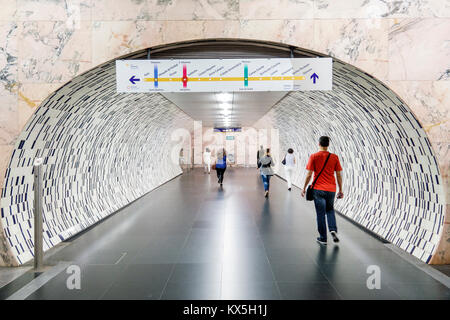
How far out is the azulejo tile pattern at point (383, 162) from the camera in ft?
17.3

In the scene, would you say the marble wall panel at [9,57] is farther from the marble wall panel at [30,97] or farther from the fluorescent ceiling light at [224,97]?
the fluorescent ceiling light at [224,97]

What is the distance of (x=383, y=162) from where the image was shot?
6.86 meters

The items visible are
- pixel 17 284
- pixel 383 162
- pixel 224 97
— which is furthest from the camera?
pixel 224 97

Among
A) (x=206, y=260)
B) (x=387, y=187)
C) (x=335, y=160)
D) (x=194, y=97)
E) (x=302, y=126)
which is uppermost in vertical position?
(x=194, y=97)

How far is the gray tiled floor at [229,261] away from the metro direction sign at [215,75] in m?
2.56

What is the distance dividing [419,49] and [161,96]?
7.32 m

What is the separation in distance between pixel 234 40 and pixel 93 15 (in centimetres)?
214

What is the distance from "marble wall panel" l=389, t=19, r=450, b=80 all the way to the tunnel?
15.6 inches

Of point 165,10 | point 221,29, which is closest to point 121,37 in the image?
point 165,10

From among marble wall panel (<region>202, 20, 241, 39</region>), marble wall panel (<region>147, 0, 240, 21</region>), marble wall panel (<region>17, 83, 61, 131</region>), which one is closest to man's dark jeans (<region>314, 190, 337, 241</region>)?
marble wall panel (<region>202, 20, 241, 39</region>)

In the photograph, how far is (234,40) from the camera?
5.31 meters

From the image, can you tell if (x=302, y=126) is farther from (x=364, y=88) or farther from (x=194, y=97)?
(x=364, y=88)

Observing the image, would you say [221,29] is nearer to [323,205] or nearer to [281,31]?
[281,31]
